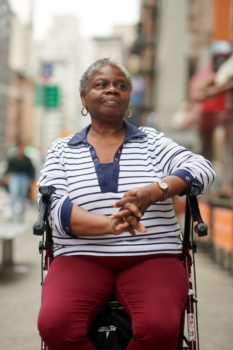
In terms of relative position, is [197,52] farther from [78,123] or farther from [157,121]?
[78,123]

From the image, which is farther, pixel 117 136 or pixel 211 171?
pixel 117 136

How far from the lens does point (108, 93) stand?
123 inches

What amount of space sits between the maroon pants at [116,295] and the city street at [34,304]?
174cm

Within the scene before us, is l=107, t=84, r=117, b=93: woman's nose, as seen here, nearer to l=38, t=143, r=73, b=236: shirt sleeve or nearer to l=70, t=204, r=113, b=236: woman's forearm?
l=38, t=143, r=73, b=236: shirt sleeve

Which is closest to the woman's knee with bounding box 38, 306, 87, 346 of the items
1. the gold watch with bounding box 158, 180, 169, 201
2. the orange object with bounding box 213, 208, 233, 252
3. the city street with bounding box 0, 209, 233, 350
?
the gold watch with bounding box 158, 180, 169, 201

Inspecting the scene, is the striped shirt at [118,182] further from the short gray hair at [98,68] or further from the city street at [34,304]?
the city street at [34,304]

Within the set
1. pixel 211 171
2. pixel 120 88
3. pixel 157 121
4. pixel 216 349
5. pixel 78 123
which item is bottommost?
pixel 78 123

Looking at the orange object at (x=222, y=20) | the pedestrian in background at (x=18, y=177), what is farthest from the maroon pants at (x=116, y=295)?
the orange object at (x=222, y=20)

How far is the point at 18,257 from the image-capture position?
906cm

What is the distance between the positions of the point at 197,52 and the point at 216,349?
89.3 feet

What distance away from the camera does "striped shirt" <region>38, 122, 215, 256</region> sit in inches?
115

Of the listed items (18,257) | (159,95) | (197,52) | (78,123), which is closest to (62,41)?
(78,123)

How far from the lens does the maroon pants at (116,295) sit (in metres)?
2.68

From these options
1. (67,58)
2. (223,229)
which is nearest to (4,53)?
→ (223,229)
